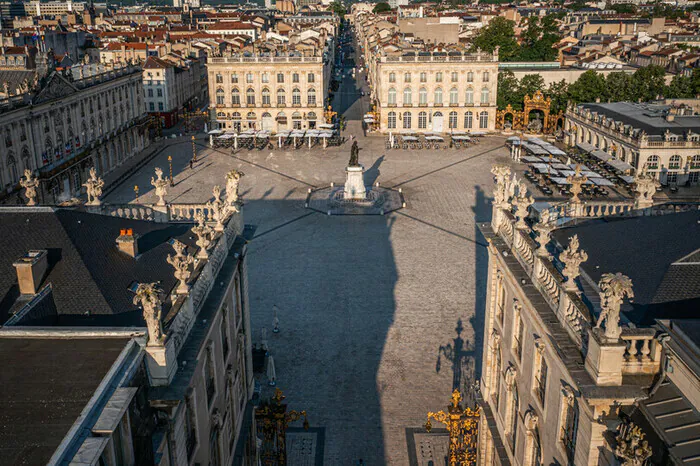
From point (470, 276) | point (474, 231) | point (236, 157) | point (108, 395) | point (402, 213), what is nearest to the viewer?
point (108, 395)

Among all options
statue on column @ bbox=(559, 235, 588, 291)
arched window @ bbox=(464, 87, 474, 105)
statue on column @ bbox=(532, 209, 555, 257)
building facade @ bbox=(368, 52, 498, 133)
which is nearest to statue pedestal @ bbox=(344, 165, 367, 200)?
building facade @ bbox=(368, 52, 498, 133)

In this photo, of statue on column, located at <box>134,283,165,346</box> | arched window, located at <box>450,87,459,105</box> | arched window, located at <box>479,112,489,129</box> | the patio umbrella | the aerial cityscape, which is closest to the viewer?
the aerial cityscape

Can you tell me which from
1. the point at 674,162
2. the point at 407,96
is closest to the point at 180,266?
the point at 674,162

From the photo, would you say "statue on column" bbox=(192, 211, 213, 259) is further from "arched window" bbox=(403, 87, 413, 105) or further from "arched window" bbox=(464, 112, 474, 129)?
"arched window" bbox=(464, 112, 474, 129)

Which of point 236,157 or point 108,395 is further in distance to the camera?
point 236,157

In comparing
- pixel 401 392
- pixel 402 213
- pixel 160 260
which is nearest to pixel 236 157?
pixel 402 213

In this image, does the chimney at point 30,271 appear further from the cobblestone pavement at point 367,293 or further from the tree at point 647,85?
the tree at point 647,85

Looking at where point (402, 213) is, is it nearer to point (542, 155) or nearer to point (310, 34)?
point (542, 155)
